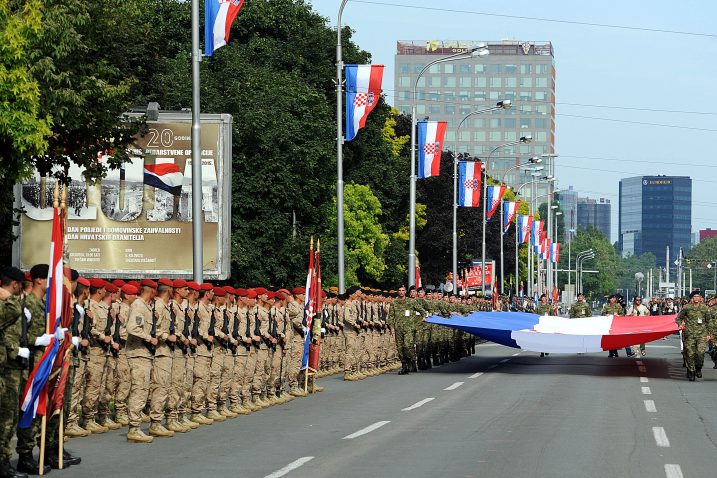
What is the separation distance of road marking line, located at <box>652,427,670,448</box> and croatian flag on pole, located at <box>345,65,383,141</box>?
741 inches

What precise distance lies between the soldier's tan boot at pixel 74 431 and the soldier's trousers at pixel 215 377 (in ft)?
7.91

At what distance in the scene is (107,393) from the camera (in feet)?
60.0

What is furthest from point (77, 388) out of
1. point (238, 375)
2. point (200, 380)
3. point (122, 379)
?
point (238, 375)

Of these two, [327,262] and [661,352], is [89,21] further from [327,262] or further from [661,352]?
[327,262]

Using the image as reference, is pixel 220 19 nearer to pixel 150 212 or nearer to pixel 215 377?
pixel 215 377

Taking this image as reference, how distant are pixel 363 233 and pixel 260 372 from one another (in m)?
51.9

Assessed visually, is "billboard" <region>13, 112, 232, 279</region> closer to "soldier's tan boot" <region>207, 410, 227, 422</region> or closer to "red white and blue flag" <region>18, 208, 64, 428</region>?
"soldier's tan boot" <region>207, 410, 227, 422</region>

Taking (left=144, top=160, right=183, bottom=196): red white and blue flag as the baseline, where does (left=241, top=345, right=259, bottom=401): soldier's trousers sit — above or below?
A: below

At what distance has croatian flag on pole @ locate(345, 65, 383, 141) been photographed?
35.8 meters

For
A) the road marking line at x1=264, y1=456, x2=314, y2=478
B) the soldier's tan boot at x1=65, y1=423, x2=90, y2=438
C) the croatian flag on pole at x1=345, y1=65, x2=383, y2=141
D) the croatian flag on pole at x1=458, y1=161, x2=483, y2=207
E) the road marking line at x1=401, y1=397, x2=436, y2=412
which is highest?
the croatian flag on pole at x1=345, y1=65, x2=383, y2=141

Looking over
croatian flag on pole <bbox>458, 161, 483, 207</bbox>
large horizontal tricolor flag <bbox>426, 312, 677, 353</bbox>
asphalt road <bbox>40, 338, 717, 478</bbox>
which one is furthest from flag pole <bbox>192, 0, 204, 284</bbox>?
croatian flag on pole <bbox>458, 161, 483, 207</bbox>

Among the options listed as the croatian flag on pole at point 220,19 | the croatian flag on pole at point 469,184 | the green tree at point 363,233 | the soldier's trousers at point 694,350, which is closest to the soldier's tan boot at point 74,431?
the croatian flag on pole at point 220,19

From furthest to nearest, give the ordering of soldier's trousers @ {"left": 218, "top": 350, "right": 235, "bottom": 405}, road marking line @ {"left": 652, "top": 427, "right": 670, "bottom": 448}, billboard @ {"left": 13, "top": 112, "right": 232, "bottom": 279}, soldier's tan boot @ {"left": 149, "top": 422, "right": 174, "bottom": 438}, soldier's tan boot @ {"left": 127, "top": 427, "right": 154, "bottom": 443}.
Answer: billboard @ {"left": 13, "top": 112, "right": 232, "bottom": 279} → soldier's trousers @ {"left": 218, "top": 350, "right": 235, "bottom": 405} → soldier's tan boot @ {"left": 149, "top": 422, "right": 174, "bottom": 438} → soldier's tan boot @ {"left": 127, "top": 427, "right": 154, "bottom": 443} → road marking line @ {"left": 652, "top": 427, "right": 670, "bottom": 448}

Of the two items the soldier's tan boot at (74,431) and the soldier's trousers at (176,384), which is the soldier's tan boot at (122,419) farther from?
the soldier's tan boot at (74,431)
